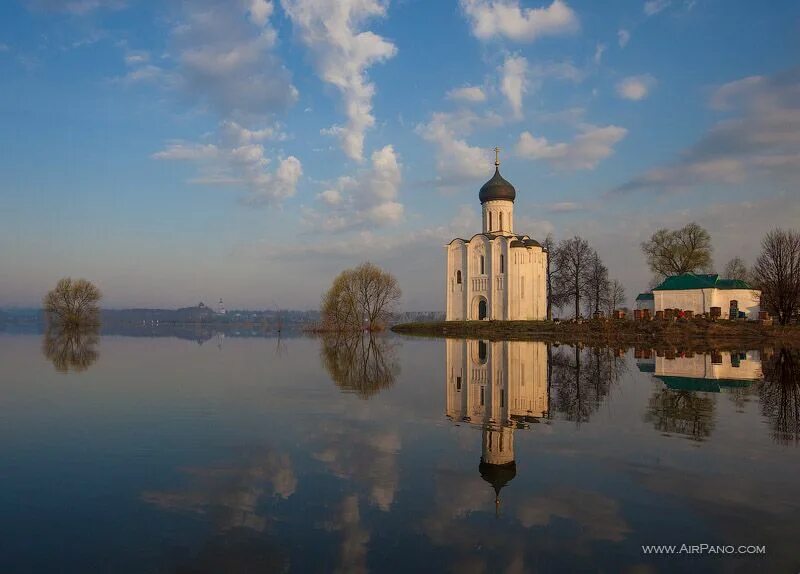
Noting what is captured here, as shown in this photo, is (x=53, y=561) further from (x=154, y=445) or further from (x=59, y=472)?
(x=154, y=445)

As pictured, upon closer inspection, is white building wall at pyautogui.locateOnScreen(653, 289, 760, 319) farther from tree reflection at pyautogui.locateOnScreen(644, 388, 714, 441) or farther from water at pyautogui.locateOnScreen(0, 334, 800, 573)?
tree reflection at pyautogui.locateOnScreen(644, 388, 714, 441)

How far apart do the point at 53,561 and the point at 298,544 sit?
2.13 meters

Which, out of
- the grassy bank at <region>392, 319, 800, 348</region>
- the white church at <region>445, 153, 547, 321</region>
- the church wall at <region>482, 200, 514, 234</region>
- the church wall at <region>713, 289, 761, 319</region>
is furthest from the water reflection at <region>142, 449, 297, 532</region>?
the church wall at <region>482, 200, 514, 234</region>

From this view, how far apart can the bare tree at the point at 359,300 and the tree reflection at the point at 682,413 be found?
57.0 meters

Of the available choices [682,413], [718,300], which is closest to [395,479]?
[682,413]

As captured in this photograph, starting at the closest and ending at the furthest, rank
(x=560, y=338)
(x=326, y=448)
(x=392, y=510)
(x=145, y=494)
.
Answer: (x=392, y=510) < (x=145, y=494) < (x=326, y=448) < (x=560, y=338)

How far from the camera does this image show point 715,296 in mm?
55531

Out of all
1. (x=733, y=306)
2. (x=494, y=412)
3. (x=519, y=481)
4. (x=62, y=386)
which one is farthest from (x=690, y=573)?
(x=733, y=306)

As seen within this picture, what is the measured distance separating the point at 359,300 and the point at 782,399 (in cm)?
6003

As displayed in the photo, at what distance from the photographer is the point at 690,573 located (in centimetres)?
468

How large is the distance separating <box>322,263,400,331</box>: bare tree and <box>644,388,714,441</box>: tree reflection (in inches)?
2243

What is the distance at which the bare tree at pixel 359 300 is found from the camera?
2793 inches

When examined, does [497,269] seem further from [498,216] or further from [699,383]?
[699,383]

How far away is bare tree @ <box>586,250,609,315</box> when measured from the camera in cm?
6631
